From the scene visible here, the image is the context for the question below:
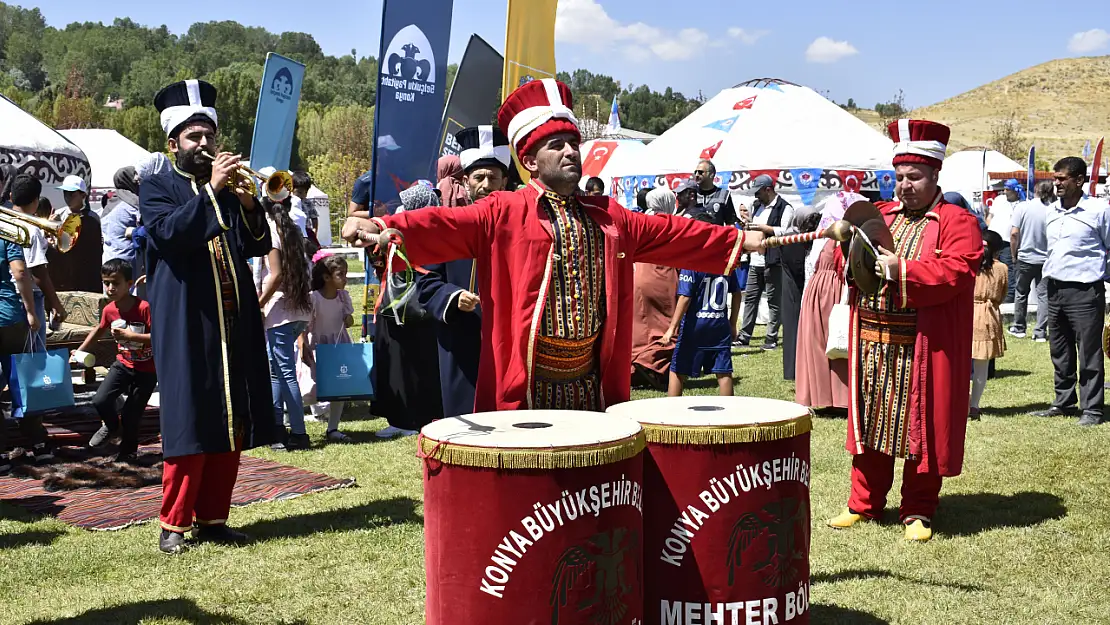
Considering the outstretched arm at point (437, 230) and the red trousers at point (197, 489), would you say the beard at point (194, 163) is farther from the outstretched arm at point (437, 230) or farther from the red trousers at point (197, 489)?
the outstretched arm at point (437, 230)

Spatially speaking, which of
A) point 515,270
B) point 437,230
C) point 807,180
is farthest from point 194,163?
point 807,180

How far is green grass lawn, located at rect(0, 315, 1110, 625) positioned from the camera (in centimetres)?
438

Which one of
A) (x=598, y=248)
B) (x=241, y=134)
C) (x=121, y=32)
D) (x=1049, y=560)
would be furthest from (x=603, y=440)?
(x=121, y=32)

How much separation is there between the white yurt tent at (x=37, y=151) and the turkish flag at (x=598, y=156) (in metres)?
11.1

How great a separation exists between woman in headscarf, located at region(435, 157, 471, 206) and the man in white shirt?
583 cm

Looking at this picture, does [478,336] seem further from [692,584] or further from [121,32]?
[121,32]

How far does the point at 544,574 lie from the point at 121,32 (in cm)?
15927

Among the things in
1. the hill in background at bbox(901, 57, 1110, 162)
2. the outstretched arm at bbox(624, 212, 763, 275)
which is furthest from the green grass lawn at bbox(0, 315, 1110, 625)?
the hill in background at bbox(901, 57, 1110, 162)

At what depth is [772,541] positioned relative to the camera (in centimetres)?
351

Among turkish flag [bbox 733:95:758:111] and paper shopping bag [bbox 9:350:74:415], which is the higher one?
turkish flag [bbox 733:95:758:111]

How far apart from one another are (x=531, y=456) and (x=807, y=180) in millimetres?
15389

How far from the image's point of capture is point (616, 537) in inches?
126

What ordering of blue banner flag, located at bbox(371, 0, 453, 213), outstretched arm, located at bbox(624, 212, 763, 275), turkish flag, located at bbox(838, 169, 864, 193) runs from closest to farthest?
outstretched arm, located at bbox(624, 212, 763, 275)
blue banner flag, located at bbox(371, 0, 453, 213)
turkish flag, located at bbox(838, 169, 864, 193)

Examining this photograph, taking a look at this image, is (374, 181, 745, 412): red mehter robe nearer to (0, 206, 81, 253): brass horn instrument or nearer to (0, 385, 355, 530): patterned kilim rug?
(0, 206, 81, 253): brass horn instrument
